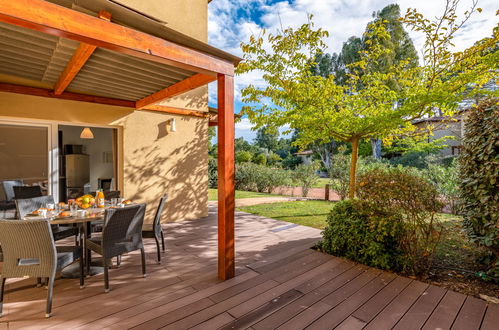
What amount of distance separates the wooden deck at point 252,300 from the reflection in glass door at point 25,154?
8.45 ft

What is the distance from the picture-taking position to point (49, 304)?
2393mm

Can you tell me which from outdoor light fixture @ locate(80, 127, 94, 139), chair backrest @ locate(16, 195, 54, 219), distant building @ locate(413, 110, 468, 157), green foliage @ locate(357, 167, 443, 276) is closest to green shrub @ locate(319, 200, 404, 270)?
green foliage @ locate(357, 167, 443, 276)

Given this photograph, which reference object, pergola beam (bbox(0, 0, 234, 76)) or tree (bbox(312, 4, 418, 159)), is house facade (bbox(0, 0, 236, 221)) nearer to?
pergola beam (bbox(0, 0, 234, 76))

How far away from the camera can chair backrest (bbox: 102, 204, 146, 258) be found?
2846 millimetres

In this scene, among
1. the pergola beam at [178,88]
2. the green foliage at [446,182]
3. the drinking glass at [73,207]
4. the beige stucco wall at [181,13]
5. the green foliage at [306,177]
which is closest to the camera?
the drinking glass at [73,207]

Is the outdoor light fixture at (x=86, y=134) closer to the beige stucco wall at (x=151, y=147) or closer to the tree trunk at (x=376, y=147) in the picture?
the beige stucco wall at (x=151, y=147)

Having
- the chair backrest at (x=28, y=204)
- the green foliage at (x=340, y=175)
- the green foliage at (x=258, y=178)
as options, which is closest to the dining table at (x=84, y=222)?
the chair backrest at (x=28, y=204)

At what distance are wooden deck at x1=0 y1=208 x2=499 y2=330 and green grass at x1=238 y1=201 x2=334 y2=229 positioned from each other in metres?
2.33

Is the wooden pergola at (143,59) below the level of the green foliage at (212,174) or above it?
above

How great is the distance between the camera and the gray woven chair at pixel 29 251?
7.82 ft

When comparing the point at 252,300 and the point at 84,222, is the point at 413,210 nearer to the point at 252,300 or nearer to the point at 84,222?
the point at 252,300

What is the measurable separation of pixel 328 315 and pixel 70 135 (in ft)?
19.0

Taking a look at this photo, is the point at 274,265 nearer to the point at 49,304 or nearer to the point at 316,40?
the point at 49,304

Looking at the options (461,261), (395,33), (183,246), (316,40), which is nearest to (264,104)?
(316,40)
